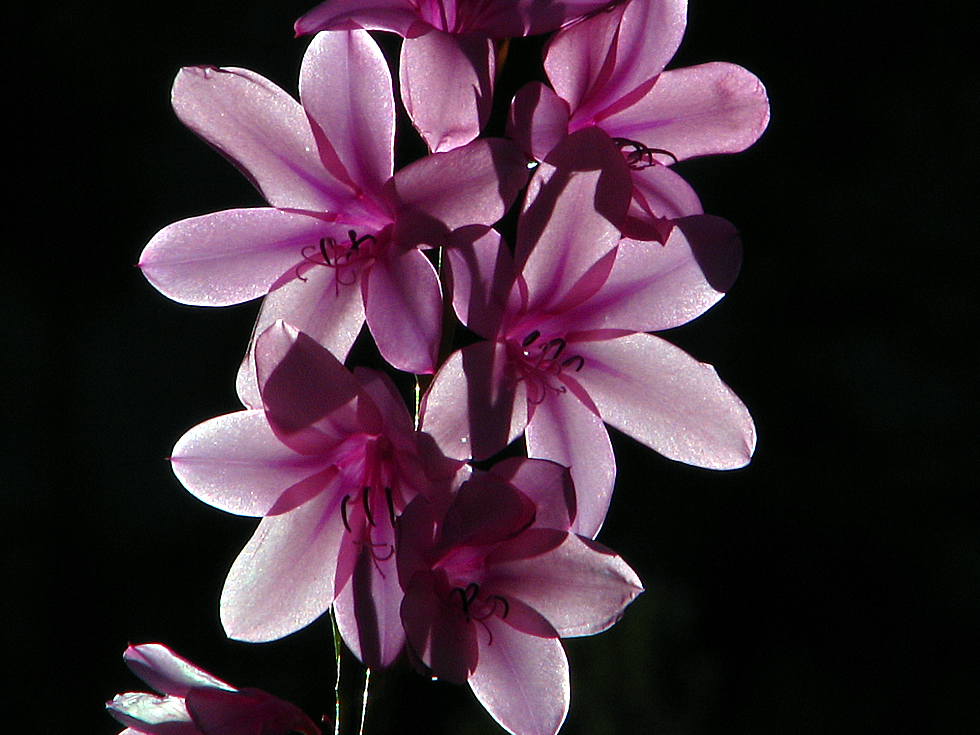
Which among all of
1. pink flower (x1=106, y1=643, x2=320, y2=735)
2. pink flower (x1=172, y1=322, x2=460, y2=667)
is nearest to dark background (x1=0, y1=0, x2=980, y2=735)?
pink flower (x1=106, y1=643, x2=320, y2=735)

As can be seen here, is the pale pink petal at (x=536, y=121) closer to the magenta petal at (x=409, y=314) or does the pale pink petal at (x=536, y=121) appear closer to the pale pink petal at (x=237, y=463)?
the magenta petal at (x=409, y=314)

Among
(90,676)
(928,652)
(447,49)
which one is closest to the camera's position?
(447,49)

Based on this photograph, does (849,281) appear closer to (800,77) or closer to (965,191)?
(965,191)

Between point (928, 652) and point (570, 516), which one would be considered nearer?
point (570, 516)

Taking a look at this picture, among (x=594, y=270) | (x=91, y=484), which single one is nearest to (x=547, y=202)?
(x=594, y=270)

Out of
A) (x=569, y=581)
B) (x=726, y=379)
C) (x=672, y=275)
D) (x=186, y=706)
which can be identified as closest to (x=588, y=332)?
(x=672, y=275)

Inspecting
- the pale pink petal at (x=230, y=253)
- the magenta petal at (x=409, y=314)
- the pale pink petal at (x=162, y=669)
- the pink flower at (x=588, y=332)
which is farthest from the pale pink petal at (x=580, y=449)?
the pale pink petal at (x=162, y=669)
